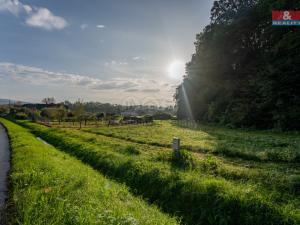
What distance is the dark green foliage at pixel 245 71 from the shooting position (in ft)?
81.9

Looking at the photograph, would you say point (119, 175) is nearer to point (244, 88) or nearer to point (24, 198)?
point (24, 198)

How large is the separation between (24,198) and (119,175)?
3.84m

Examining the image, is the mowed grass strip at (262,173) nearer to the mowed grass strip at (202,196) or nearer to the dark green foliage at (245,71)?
the mowed grass strip at (202,196)

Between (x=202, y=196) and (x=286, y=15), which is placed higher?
(x=286, y=15)

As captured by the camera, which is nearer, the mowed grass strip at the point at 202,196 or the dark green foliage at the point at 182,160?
the mowed grass strip at the point at 202,196

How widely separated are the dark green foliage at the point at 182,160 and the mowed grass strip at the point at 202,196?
58cm

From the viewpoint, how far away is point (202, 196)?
6.30 m

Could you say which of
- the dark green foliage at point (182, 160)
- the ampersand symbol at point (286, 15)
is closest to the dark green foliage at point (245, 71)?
the ampersand symbol at point (286, 15)

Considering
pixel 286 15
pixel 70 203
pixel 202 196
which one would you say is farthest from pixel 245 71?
pixel 70 203

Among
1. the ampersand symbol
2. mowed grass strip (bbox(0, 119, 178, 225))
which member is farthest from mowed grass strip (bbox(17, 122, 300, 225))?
the ampersand symbol

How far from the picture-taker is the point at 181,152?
999 cm

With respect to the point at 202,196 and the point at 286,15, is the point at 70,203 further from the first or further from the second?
the point at 286,15

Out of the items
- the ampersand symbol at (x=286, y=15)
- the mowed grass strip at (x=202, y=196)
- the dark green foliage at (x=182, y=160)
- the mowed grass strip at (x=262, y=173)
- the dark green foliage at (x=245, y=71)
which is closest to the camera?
the mowed grass strip at (x=202, y=196)

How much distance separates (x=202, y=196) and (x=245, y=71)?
112 ft
